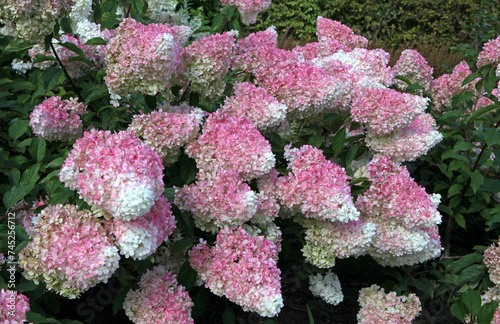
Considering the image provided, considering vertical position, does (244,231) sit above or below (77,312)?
above

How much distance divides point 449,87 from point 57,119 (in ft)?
9.62

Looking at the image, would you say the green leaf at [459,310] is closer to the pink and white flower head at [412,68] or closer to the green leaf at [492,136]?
the green leaf at [492,136]

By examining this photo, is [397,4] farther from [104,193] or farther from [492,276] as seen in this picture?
[104,193]

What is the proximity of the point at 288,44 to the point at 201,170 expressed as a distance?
4941mm

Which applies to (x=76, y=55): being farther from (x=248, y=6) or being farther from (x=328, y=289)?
(x=328, y=289)

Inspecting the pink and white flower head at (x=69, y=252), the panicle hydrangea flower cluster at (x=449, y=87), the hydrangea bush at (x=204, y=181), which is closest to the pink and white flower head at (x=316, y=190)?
the hydrangea bush at (x=204, y=181)

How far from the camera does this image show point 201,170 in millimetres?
2014

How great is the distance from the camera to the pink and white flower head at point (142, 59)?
6.26ft

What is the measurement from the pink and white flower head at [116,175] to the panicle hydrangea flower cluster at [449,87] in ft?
9.55

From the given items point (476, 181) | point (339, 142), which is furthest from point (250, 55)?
point (476, 181)

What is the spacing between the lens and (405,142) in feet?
8.16

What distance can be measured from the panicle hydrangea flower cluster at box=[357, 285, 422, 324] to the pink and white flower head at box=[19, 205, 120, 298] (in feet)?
5.03

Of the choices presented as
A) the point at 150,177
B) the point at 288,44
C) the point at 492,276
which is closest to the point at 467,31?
the point at 288,44

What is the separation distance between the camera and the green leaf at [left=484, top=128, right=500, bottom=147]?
275 cm
